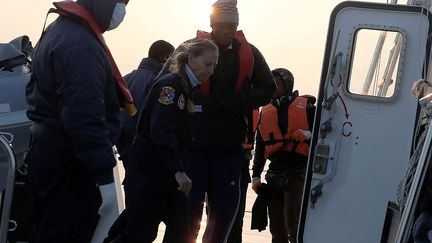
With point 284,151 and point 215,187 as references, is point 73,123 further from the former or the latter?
point 284,151

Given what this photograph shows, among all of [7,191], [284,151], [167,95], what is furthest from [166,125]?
[284,151]

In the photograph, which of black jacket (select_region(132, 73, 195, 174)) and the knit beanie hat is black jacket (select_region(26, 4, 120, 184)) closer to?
black jacket (select_region(132, 73, 195, 174))

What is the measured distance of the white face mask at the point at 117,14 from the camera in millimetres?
4195

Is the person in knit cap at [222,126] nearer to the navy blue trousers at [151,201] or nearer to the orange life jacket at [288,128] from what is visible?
the navy blue trousers at [151,201]

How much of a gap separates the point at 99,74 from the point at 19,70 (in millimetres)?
1732

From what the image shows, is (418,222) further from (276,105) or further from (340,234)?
(276,105)

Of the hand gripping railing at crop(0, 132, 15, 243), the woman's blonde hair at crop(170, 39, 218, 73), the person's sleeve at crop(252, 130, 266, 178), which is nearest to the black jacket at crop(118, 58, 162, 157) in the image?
the person's sleeve at crop(252, 130, 266, 178)

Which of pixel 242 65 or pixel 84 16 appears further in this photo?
pixel 242 65

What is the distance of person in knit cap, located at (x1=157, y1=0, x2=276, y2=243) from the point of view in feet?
19.2

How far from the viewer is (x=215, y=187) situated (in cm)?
588

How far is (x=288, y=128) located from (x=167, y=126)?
7.73 ft

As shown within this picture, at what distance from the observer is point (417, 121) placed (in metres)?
5.46

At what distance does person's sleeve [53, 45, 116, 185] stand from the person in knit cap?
6.45 feet

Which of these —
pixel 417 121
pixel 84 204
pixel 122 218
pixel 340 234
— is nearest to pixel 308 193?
pixel 340 234
